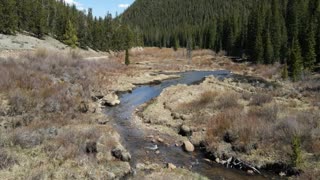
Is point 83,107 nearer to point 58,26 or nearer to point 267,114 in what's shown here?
point 267,114

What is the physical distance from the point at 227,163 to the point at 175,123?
8.71 m

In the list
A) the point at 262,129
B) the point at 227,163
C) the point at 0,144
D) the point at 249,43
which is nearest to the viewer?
the point at 0,144

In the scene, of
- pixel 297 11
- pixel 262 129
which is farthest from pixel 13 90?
pixel 297 11

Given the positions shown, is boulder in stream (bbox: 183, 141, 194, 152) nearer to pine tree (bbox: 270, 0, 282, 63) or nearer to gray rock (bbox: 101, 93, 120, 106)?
gray rock (bbox: 101, 93, 120, 106)

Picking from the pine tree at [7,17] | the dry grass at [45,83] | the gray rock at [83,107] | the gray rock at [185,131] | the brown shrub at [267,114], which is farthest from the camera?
the pine tree at [7,17]

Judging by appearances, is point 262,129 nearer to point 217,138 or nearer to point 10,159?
point 217,138

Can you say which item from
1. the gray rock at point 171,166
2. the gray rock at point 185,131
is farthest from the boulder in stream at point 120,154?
the gray rock at point 185,131

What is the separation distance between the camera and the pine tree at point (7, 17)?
7869cm

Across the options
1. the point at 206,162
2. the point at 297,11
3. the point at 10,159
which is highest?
the point at 297,11

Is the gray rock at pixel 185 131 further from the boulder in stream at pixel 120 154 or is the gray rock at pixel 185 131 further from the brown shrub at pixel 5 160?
the brown shrub at pixel 5 160

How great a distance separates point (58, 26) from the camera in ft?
349

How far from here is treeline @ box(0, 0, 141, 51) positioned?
8231 cm

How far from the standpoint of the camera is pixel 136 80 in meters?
56.4

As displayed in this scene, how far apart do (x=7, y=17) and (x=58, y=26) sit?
2677 centimetres
